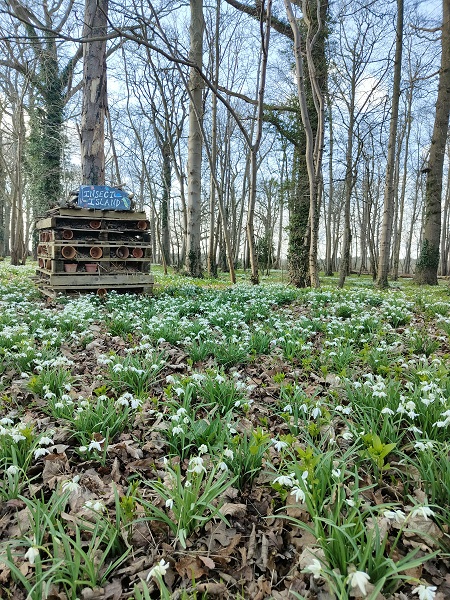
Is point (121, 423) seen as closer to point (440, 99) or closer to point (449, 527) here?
point (449, 527)

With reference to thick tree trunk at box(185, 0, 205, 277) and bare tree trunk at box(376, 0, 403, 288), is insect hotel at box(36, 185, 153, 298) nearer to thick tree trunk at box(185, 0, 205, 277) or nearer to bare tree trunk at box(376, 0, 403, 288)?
thick tree trunk at box(185, 0, 205, 277)

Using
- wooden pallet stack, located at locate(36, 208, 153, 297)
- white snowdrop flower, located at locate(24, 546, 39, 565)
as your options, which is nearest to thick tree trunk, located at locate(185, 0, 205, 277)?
wooden pallet stack, located at locate(36, 208, 153, 297)

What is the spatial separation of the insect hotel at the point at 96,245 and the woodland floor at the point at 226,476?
10.3 feet

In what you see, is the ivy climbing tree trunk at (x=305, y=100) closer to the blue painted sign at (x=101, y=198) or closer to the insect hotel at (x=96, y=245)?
the insect hotel at (x=96, y=245)

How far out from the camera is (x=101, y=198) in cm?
730

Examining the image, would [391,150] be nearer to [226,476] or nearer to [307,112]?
[307,112]

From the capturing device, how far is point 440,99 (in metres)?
11.4

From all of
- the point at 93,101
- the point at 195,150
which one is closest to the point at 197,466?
the point at 93,101

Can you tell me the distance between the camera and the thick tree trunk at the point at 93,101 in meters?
7.54

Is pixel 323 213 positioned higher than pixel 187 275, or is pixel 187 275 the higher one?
pixel 323 213

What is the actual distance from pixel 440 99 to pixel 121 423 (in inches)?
531

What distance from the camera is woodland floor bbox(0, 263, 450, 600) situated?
Result: 57.7 inches

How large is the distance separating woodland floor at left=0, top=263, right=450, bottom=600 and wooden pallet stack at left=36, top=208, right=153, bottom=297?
314cm

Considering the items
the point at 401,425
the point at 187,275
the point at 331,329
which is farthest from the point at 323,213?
the point at 401,425
